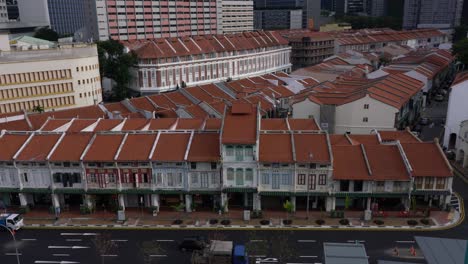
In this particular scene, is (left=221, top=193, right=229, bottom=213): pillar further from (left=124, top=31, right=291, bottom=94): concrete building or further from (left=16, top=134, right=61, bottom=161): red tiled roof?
(left=124, top=31, right=291, bottom=94): concrete building

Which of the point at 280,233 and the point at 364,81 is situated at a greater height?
the point at 364,81

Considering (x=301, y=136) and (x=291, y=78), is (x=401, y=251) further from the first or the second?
(x=291, y=78)

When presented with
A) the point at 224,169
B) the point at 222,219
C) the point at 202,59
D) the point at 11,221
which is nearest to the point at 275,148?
the point at 224,169

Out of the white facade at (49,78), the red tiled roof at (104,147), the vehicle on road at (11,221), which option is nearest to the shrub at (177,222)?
the red tiled roof at (104,147)

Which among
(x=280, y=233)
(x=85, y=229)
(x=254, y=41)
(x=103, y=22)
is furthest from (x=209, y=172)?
(x=103, y=22)

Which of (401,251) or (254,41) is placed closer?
(401,251)

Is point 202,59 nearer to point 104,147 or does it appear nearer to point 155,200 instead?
point 104,147
